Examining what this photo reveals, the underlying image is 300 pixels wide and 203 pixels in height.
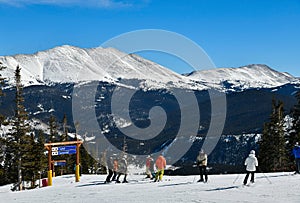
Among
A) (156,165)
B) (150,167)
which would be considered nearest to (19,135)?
(150,167)

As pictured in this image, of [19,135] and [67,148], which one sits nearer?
[67,148]

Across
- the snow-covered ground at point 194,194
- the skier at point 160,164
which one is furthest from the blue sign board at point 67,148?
the snow-covered ground at point 194,194

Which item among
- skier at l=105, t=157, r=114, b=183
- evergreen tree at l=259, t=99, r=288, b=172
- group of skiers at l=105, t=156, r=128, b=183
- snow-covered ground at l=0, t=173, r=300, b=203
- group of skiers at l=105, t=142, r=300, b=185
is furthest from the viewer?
evergreen tree at l=259, t=99, r=288, b=172

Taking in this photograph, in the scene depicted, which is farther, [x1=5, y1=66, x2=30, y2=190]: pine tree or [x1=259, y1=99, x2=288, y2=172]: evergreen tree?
[x1=259, y1=99, x2=288, y2=172]: evergreen tree

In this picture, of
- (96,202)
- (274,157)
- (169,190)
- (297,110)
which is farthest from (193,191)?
(274,157)

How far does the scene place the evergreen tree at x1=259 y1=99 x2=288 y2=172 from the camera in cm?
6619

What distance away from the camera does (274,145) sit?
66.9 metres

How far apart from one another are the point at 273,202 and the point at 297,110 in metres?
42.7

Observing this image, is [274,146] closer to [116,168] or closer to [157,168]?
[157,168]

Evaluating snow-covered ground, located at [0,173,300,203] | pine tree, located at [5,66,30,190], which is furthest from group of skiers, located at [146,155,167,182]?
pine tree, located at [5,66,30,190]

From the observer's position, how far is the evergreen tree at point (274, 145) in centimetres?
6619

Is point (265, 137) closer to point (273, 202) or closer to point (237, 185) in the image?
point (237, 185)

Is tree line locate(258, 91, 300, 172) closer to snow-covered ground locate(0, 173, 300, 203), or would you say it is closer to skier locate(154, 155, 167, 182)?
skier locate(154, 155, 167, 182)

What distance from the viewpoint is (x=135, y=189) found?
27141mm
